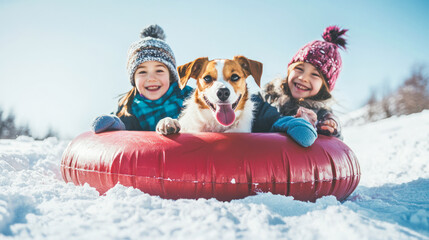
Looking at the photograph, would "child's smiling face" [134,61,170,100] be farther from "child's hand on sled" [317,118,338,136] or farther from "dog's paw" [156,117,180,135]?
"child's hand on sled" [317,118,338,136]

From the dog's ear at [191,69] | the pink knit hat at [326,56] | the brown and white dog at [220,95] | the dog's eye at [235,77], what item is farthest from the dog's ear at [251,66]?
the pink knit hat at [326,56]

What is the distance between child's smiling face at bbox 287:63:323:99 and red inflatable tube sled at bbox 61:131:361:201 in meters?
1.46

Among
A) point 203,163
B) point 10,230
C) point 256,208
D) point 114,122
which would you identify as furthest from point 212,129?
point 10,230

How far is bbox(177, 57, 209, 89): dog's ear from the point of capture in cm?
299

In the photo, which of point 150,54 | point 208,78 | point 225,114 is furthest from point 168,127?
point 150,54

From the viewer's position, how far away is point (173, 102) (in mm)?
3957

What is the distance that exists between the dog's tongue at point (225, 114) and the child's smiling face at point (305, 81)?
1569mm

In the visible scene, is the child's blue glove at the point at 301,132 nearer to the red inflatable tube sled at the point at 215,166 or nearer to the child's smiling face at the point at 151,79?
the red inflatable tube sled at the point at 215,166

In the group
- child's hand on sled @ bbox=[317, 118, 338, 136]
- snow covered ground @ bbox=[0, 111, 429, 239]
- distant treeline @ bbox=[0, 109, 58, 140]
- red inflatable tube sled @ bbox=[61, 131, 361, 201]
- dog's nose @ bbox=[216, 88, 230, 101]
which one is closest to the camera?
snow covered ground @ bbox=[0, 111, 429, 239]

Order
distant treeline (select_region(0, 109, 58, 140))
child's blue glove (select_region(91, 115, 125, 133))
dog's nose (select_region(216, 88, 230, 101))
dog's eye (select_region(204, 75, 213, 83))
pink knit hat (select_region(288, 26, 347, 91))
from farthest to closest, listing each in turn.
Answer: distant treeline (select_region(0, 109, 58, 140)) < pink knit hat (select_region(288, 26, 347, 91)) < child's blue glove (select_region(91, 115, 125, 133)) < dog's eye (select_region(204, 75, 213, 83)) < dog's nose (select_region(216, 88, 230, 101))

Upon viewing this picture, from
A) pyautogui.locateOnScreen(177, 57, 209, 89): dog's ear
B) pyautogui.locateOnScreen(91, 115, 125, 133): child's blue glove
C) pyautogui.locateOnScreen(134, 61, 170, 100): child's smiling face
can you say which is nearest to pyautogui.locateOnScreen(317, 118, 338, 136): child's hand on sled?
pyautogui.locateOnScreen(177, 57, 209, 89): dog's ear

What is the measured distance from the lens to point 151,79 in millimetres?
3824

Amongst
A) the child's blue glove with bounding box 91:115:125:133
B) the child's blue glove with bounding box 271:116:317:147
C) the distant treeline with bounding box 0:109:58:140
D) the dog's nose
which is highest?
the dog's nose

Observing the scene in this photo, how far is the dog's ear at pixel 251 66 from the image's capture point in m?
3.04
